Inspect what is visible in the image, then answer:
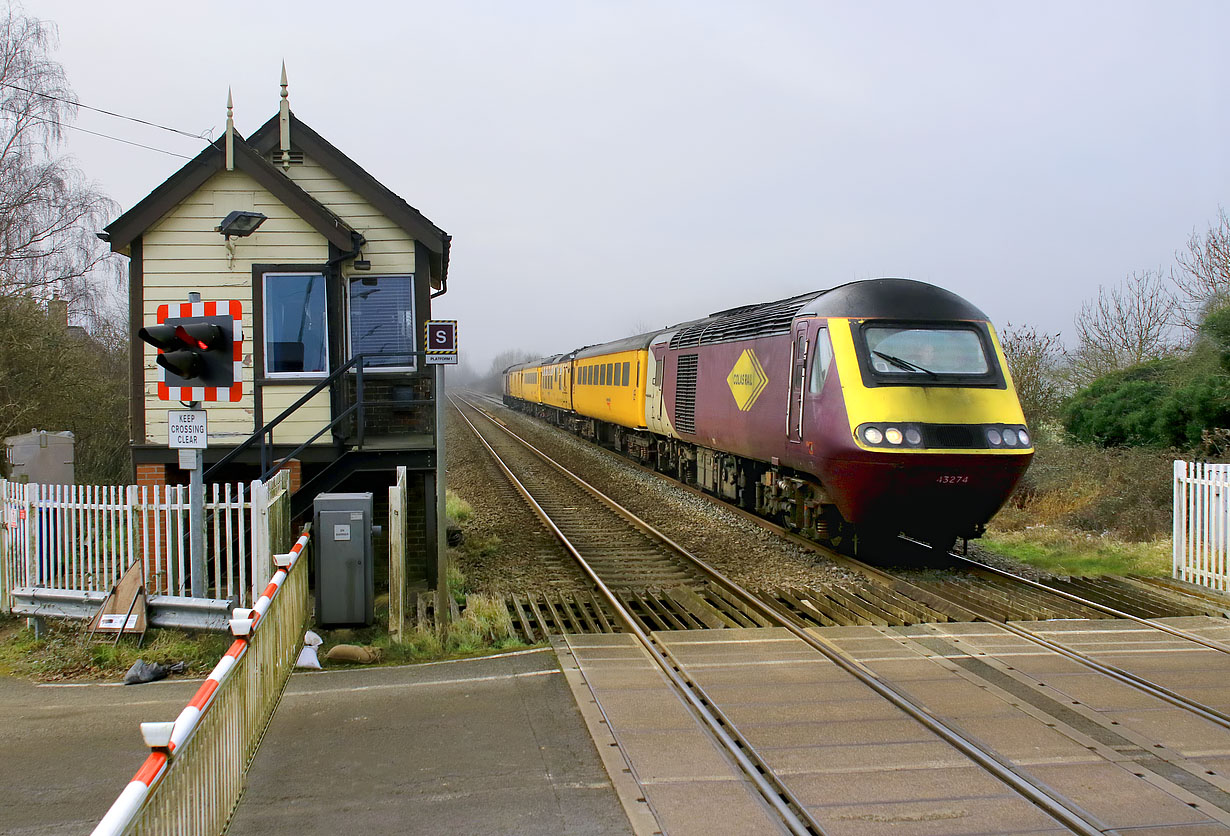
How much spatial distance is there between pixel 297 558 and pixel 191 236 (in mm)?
4675

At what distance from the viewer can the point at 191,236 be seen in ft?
31.1

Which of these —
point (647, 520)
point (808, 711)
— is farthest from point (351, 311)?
point (808, 711)

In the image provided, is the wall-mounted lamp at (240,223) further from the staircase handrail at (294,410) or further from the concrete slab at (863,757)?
the concrete slab at (863,757)

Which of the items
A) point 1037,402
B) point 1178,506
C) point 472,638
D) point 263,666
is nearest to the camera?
point 263,666

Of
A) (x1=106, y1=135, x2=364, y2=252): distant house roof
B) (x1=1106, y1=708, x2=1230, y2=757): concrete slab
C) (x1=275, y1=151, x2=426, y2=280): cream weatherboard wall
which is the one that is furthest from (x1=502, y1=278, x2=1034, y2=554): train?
(x1=106, y1=135, x2=364, y2=252): distant house roof

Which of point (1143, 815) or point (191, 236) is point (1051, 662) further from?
point (191, 236)

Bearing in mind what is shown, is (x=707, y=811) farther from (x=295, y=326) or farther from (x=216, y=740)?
(x=295, y=326)

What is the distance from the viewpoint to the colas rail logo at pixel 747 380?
11.8 metres

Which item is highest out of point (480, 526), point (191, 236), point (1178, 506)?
point (191, 236)

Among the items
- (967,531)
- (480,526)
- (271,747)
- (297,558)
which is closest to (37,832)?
(271,747)

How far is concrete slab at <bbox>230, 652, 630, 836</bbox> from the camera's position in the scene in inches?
158

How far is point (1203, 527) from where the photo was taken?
9.24m

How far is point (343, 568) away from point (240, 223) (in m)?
3.93

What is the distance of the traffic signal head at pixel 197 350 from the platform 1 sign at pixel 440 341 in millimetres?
1921
